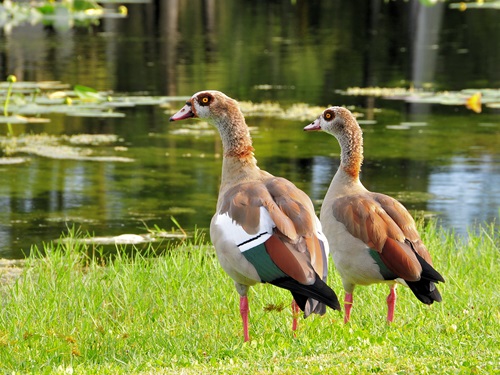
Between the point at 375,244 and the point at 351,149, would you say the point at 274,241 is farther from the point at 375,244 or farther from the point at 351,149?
the point at 351,149

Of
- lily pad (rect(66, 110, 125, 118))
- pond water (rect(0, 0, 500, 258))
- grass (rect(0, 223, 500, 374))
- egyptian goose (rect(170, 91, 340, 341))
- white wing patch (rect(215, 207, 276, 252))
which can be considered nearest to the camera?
grass (rect(0, 223, 500, 374))

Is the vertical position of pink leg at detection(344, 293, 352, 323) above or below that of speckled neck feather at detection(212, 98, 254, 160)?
below

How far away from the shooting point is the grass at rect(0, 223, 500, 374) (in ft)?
17.1

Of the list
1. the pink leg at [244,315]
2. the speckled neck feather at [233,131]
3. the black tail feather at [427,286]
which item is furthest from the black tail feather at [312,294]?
the speckled neck feather at [233,131]

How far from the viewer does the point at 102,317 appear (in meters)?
7.04

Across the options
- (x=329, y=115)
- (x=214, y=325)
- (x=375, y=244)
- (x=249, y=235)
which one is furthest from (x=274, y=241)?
(x=329, y=115)

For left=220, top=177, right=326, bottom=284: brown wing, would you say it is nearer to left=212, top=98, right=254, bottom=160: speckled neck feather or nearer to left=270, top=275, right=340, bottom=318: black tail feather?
left=270, top=275, right=340, bottom=318: black tail feather

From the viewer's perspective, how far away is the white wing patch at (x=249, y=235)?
18.2 ft

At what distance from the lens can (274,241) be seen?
217 inches

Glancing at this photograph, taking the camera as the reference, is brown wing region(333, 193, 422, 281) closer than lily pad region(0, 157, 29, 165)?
Yes

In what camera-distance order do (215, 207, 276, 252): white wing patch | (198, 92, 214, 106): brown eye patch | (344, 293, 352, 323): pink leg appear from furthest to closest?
(198, 92, 214, 106): brown eye patch → (344, 293, 352, 323): pink leg → (215, 207, 276, 252): white wing patch

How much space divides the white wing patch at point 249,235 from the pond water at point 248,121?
13.8 feet

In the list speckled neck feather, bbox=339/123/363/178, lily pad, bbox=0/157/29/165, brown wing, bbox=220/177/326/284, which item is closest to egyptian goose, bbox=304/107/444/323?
speckled neck feather, bbox=339/123/363/178

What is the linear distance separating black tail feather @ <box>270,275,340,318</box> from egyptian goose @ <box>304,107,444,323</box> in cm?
48
